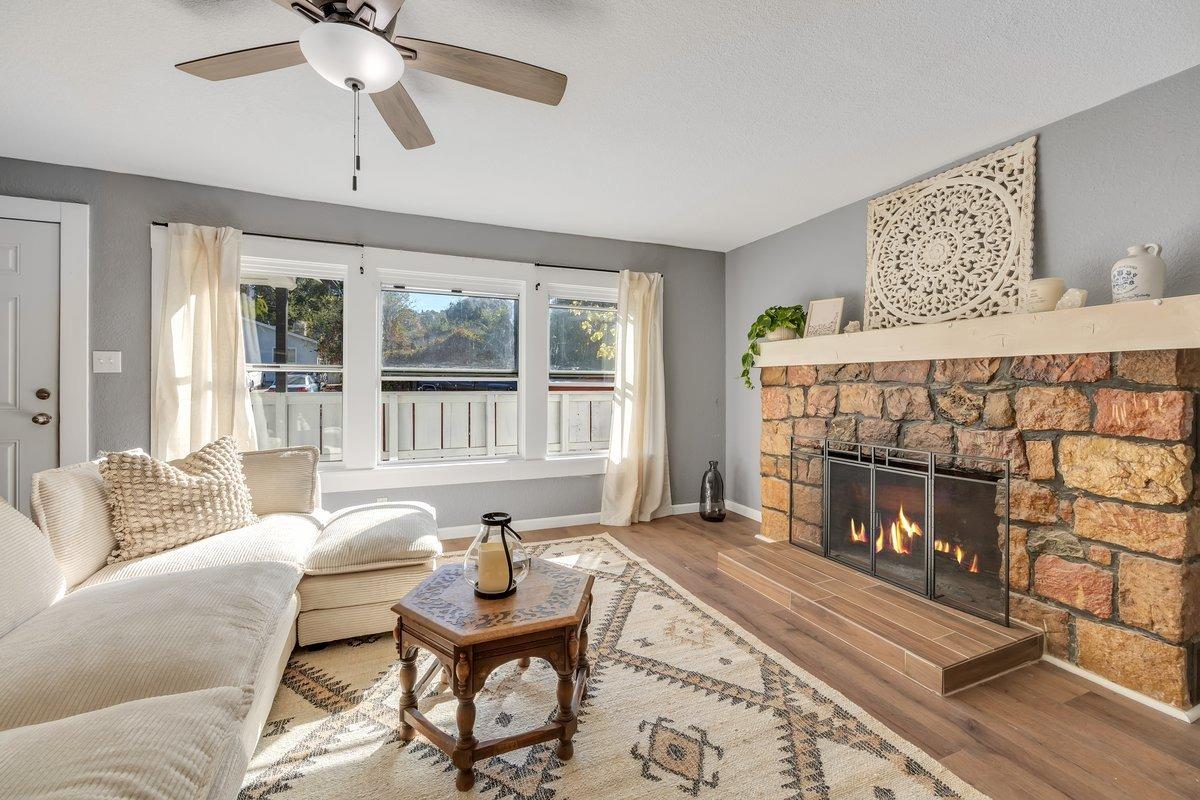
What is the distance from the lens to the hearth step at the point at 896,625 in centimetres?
206

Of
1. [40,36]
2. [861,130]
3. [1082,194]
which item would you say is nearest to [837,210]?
[861,130]

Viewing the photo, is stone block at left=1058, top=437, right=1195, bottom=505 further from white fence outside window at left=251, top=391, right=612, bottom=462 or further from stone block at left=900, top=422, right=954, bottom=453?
white fence outside window at left=251, top=391, right=612, bottom=462

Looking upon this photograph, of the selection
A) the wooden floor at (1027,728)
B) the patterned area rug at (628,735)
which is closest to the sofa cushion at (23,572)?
the patterned area rug at (628,735)

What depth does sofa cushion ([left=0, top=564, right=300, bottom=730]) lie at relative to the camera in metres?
1.16

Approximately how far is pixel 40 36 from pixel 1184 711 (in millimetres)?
4642

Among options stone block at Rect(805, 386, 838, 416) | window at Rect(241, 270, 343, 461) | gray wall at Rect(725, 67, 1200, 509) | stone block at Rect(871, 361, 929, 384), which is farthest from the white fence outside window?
gray wall at Rect(725, 67, 1200, 509)

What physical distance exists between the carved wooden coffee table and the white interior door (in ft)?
9.26

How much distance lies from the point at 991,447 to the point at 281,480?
11.4ft

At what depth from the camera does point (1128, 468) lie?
6.62 feet

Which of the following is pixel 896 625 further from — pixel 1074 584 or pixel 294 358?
pixel 294 358

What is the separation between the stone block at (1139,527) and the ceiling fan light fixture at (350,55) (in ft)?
9.69

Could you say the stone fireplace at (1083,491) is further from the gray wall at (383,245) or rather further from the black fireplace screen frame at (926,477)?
the gray wall at (383,245)

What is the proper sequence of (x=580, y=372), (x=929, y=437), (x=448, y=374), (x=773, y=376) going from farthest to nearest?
(x=580, y=372), (x=448, y=374), (x=773, y=376), (x=929, y=437)

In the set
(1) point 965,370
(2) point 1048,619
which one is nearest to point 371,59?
(1) point 965,370
